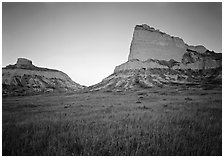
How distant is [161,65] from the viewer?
69000 mm

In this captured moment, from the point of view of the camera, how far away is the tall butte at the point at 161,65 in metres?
51.7

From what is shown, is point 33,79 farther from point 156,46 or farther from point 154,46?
point 156,46

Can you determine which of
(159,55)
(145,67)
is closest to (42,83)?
(145,67)

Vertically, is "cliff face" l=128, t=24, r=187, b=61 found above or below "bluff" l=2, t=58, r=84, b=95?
above

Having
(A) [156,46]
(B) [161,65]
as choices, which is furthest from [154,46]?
(B) [161,65]

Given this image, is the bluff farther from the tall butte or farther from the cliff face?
the cliff face

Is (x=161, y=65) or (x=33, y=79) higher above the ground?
(x=161, y=65)

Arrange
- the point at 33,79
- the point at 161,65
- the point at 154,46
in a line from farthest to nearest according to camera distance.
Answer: the point at 154,46
the point at 161,65
the point at 33,79

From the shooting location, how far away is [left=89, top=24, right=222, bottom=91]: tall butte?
170 ft

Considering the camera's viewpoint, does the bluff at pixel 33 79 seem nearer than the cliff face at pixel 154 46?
Yes

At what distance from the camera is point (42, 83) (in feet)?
221

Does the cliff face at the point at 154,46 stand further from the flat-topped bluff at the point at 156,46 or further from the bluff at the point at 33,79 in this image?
the bluff at the point at 33,79

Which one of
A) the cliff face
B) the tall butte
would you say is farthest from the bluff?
the cliff face

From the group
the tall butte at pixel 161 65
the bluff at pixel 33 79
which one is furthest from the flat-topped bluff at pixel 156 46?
the bluff at pixel 33 79
